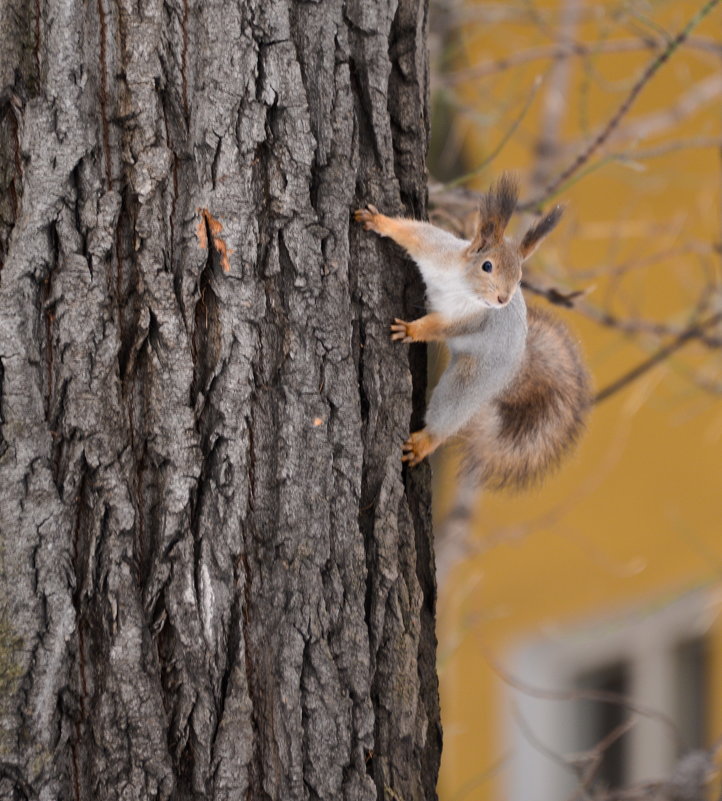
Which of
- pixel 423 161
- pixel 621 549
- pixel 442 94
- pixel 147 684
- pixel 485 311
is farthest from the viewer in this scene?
pixel 621 549

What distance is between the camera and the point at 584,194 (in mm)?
4094

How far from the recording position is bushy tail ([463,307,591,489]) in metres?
1.68

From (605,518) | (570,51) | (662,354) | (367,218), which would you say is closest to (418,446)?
(367,218)

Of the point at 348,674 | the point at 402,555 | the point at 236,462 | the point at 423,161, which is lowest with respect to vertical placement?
the point at 348,674

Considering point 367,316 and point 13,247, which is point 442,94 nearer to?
point 367,316

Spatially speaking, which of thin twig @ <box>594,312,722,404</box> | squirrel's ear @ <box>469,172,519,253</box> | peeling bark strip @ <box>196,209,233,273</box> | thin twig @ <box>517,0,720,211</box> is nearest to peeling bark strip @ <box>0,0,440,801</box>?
peeling bark strip @ <box>196,209,233,273</box>

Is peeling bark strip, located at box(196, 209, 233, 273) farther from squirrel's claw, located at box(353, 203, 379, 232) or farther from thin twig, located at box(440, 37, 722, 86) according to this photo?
thin twig, located at box(440, 37, 722, 86)

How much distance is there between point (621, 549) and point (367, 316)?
2930 millimetres

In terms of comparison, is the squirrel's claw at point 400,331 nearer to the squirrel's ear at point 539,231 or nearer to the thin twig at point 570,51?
the squirrel's ear at point 539,231

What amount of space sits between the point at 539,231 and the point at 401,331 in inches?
12.5

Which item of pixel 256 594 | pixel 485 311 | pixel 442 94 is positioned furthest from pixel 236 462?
pixel 442 94

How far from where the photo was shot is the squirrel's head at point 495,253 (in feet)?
4.92

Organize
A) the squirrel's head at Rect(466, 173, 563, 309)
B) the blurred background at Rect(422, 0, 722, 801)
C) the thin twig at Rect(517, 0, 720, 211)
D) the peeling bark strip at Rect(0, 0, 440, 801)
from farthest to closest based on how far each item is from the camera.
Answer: the blurred background at Rect(422, 0, 722, 801) → the thin twig at Rect(517, 0, 720, 211) → the squirrel's head at Rect(466, 173, 563, 309) → the peeling bark strip at Rect(0, 0, 440, 801)

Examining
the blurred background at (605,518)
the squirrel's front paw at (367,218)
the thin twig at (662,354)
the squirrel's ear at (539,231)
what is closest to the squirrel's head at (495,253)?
the squirrel's ear at (539,231)
